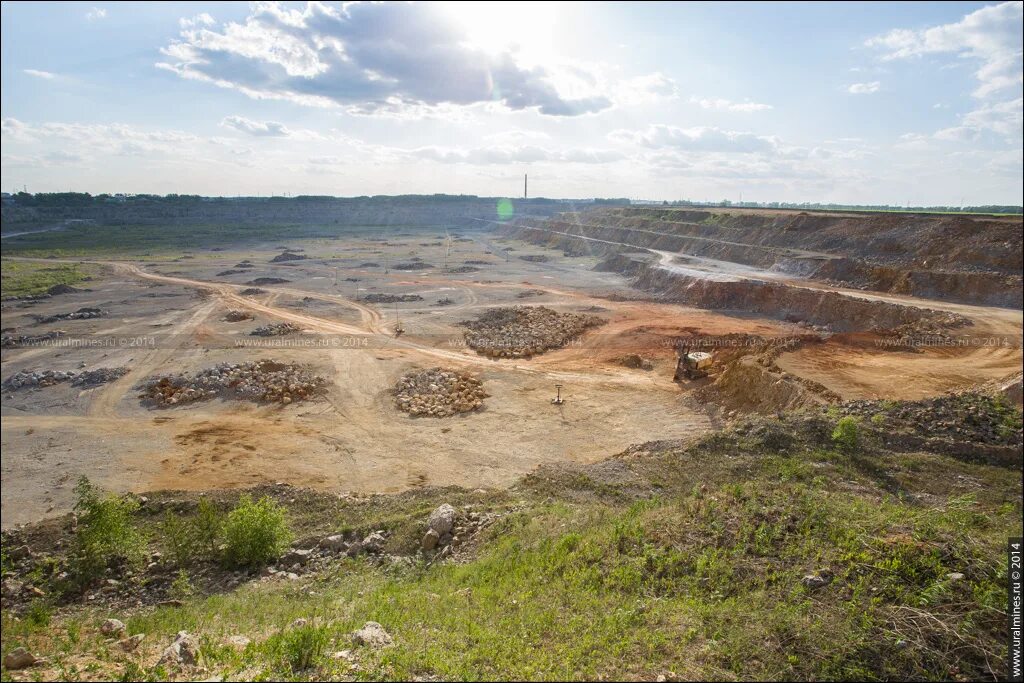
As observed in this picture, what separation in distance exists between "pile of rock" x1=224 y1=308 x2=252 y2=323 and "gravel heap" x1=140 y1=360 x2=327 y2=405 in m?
12.4

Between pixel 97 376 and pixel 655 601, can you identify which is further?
pixel 97 376

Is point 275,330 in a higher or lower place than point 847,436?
lower

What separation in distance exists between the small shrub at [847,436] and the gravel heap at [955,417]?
1.36m

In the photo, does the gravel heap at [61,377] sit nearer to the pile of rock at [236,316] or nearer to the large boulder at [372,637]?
the pile of rock at [236,316]

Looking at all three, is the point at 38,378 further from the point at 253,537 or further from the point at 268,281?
the point at 268,281

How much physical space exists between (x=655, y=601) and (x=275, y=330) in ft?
105

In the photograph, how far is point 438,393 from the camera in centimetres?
2355

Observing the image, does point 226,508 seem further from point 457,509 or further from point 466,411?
point 466,411

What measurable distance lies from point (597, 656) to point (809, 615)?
280 cm

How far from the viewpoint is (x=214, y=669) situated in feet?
19.1

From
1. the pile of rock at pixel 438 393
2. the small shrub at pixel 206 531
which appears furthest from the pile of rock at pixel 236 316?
the small shrub at pixel 206 531

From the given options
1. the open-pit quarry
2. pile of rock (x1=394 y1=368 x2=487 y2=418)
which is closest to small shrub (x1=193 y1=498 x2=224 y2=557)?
Answer: the open-pit quarry

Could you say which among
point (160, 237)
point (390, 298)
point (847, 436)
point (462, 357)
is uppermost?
point (160, 237)

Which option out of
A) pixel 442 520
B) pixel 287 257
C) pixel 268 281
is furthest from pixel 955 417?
pixel 287 257
